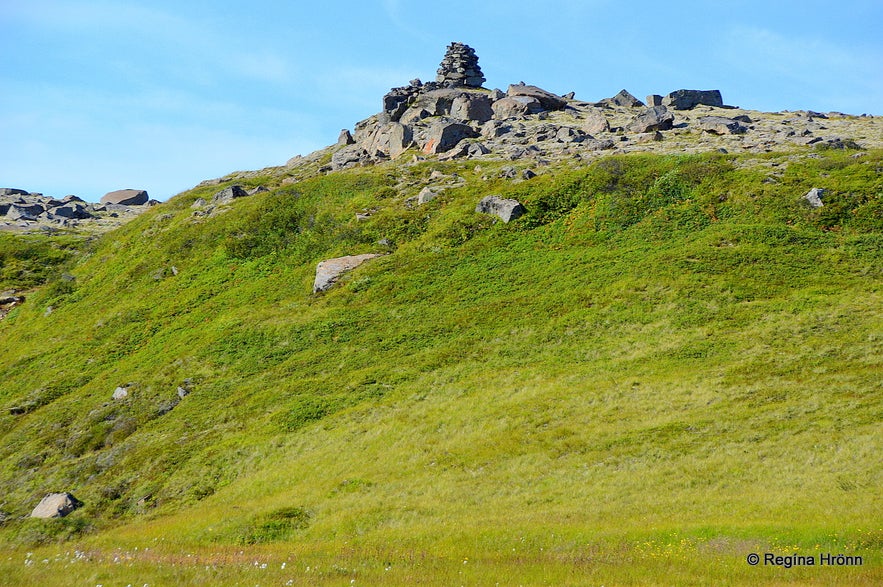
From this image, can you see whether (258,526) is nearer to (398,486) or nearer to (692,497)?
(398,486)

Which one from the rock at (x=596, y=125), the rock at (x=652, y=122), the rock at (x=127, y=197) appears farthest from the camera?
the rock at (x=127, y=197)

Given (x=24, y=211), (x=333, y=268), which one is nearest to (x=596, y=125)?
(x=333, y=268)

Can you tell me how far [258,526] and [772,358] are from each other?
30217 mm

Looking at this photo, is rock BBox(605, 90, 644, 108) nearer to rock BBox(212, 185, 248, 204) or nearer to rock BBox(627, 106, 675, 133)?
rock BBox(627, 106, 675, 133)

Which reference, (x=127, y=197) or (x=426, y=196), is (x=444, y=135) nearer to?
(x=426, y=196)

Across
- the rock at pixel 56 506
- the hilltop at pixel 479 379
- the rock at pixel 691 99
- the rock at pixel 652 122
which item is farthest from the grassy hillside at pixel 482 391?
the rock at pixel 691 99

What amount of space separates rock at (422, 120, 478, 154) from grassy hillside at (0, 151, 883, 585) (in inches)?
808

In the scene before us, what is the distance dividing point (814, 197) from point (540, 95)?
64.7 metres

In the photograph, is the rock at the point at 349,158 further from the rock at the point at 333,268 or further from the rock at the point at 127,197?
the rock at the point at 127,197

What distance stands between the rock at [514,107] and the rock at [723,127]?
97.3 feet

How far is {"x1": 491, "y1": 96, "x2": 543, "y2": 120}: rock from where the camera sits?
346ft

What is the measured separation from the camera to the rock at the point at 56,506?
1280 inches

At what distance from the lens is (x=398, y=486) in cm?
3066

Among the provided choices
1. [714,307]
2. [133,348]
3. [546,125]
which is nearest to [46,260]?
[133,348]
